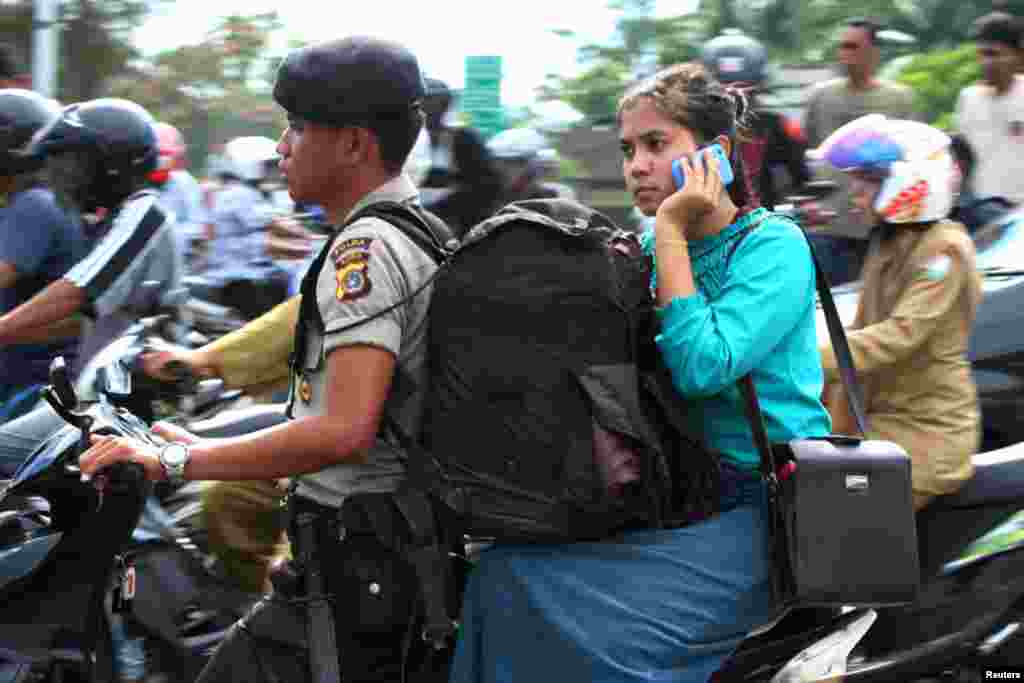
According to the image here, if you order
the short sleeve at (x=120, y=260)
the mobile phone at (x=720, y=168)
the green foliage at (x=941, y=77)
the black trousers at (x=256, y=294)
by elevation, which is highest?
the mobile phone at (x=720, y=168)

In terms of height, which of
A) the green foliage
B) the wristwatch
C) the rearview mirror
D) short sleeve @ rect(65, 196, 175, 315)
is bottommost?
the green foliage

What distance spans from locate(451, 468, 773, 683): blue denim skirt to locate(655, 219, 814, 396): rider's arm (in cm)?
30

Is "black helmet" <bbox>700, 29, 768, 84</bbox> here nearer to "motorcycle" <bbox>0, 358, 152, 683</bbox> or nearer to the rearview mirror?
"motorcycle" <bbox>0, 358, 152, 683</bbox>

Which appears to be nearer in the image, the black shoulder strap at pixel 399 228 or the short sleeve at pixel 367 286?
the short sleeve at pixel 367 286

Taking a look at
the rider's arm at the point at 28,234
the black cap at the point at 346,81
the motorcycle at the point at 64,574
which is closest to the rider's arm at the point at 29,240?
the rider's arm at the point at 28,234

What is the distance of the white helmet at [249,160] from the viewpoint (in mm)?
9273

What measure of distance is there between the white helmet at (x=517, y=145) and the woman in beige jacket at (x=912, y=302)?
417 cm

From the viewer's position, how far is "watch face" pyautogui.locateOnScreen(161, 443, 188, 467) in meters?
2.65

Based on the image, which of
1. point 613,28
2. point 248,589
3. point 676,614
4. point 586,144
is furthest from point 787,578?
point 613,28

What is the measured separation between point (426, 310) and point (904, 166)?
6.08ft

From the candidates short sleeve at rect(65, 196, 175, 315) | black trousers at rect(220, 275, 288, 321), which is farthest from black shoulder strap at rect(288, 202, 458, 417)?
black trousers at rect(220, 275, 288, 321)

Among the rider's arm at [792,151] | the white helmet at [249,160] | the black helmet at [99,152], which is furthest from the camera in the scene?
the white helmet at [249,160]

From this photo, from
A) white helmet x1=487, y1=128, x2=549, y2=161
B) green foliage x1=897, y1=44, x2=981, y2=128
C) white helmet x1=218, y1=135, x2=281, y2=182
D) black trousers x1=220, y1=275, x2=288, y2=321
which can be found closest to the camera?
black trousers x1=220, y1=275, x2=288, y2=321

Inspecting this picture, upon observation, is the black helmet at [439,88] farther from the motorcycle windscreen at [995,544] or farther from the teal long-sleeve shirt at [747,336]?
the teal long-sleeve shirt at [747,336]
